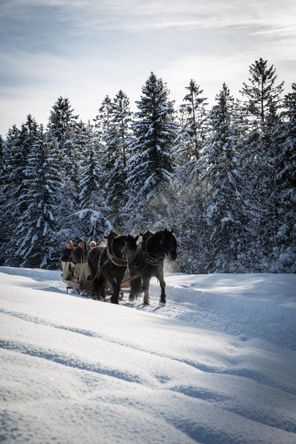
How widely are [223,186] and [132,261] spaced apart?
55.2 feet

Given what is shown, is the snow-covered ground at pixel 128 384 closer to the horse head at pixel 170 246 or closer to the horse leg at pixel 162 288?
the horse leg at pixel 162 288

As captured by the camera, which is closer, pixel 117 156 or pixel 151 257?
pixel 151 257

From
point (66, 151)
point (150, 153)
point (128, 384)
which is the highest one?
point (66, 151)

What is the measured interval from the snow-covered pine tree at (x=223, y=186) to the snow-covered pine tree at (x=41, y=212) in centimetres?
1396

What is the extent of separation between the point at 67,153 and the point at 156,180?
23494 mm

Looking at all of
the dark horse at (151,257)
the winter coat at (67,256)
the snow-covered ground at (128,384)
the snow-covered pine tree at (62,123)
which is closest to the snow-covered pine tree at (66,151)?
the snow-covered pine tree at (62,123)

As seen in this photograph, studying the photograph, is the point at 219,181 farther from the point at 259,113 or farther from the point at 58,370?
the point at 58,370

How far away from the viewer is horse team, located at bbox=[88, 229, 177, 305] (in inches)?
353

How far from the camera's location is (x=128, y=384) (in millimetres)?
2215

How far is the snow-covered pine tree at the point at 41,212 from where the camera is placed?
3011cm

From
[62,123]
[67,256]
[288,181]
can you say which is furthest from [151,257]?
[62,123]

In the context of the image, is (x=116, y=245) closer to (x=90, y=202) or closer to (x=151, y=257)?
(x=151, y=257)

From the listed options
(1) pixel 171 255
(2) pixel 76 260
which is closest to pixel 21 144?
(2) pixel 76 260

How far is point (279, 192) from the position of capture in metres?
23.0
